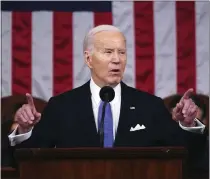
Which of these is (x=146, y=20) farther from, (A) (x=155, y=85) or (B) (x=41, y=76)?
(B) (x=41, y=76)

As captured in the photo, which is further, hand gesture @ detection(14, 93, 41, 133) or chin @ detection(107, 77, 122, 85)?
chin @ detection(107, 77, 122, 85)

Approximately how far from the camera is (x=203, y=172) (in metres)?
3.12

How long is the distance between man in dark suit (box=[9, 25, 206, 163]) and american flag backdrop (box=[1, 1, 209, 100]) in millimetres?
1671

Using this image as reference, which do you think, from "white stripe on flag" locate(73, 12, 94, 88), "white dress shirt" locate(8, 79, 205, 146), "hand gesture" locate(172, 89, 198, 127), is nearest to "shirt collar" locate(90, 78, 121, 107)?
"white dress shirt" locate(8, 79, 205, 146)

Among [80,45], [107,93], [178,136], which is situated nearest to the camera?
[107,93]

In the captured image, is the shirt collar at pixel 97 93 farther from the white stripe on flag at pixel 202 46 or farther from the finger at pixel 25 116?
the white stripe on flag at pixel 202 46

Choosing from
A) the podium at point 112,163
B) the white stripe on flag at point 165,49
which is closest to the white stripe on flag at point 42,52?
the white stripe on flag at point 165,49

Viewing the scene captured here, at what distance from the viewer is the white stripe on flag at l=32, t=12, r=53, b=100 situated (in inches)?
187

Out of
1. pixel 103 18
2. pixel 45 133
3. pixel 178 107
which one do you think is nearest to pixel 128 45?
pixel 103 18

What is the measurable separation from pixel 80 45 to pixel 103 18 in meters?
0.27

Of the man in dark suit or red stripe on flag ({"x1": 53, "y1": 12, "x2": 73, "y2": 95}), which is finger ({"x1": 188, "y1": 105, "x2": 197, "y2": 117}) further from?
red stripe on flag ({"x1": 53, "y1": 12, "x2": 73, "y2": 95})

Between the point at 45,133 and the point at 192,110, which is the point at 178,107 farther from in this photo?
the point at 45,133

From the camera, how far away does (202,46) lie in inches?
Result: 186

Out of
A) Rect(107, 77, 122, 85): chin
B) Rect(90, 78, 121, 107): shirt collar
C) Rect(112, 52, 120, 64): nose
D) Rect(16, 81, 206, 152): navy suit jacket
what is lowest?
Rect(16, 81, 206, 152): navy suit jacket
